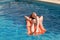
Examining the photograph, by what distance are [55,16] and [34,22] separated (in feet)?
20.7

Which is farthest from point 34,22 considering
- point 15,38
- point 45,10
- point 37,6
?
point 37,6

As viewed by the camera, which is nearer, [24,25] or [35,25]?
[35,25]

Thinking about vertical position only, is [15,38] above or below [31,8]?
below

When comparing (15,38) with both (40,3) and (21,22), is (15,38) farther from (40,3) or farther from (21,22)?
(40,3)

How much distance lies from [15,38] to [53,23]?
3229mm

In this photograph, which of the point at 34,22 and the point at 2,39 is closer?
the point at 34,22

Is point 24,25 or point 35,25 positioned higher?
point 35,25

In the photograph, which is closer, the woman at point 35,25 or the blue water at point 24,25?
the woman at point 35,25

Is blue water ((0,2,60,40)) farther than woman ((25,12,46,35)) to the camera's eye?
Yes

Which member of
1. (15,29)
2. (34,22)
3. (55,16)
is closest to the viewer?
(34,22)

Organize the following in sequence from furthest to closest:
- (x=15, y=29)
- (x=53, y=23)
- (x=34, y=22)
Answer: (x=53, y=23)
(x=15, y=29)
(x=34, y=22)

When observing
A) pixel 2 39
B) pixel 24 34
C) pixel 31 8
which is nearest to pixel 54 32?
pixel 24 34

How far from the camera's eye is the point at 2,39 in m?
8.04

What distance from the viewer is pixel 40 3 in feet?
52.2
